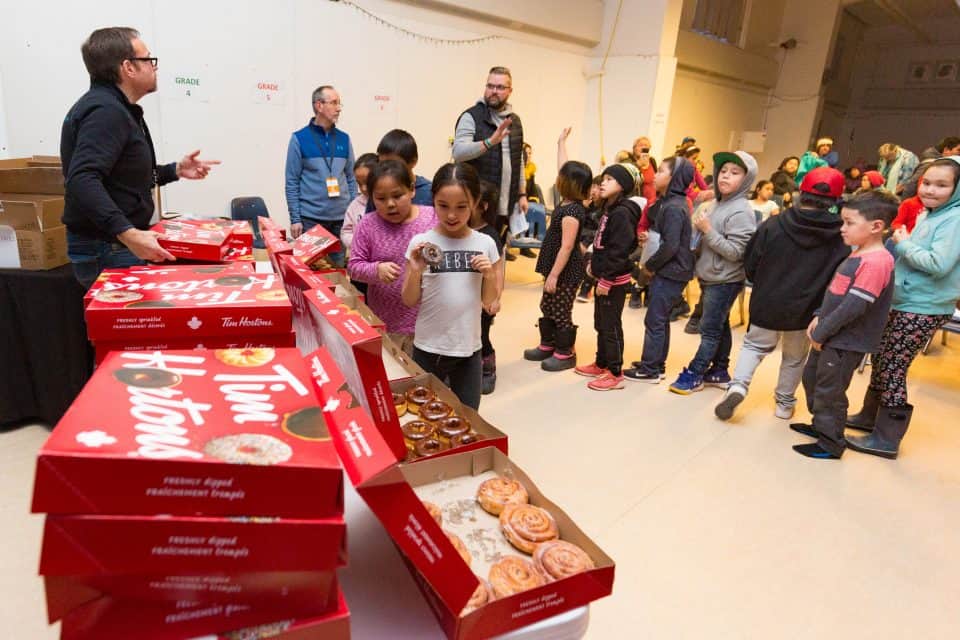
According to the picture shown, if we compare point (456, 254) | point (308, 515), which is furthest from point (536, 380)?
point (308, 515)

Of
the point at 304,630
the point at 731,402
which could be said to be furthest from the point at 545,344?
the point at 304,630

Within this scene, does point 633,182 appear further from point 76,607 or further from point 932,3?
point 932,3

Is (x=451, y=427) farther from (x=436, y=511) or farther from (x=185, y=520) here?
(x=185, y=520)

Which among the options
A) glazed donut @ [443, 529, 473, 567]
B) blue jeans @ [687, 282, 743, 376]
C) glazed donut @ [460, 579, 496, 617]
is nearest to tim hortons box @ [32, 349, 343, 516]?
glazed donut @ [460, 579, 496, 617]

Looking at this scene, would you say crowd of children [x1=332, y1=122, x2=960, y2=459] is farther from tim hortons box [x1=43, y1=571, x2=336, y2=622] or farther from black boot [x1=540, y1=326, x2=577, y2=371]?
tim hortons box [x1=43, y1=571, x2=336, y2=622]

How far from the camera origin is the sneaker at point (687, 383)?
3553mm

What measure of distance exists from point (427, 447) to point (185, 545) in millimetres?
710

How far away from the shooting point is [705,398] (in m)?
3.52

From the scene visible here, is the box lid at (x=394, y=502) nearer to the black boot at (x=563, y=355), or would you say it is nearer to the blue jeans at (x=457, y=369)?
the blue jeans at (x=457, y=369)

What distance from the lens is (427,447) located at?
125 cm

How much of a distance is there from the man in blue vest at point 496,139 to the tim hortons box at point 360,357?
258cm

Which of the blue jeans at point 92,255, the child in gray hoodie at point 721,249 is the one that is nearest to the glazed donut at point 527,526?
the blue jeans at point 92,255

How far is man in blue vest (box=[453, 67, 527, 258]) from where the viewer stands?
3467 mm

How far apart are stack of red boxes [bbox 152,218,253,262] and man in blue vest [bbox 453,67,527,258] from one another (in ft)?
5.67
